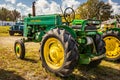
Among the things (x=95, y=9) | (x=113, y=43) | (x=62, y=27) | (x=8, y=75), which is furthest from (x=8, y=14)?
(x=62, y=27)

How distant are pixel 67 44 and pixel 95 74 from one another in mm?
1983

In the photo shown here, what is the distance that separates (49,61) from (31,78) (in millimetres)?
688

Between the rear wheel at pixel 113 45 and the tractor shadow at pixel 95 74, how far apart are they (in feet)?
4.55

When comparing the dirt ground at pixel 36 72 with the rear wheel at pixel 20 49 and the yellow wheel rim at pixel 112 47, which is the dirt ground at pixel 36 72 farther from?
the yellow wheel rim at pixel 112 47

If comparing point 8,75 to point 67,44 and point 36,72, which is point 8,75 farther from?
point 67,44

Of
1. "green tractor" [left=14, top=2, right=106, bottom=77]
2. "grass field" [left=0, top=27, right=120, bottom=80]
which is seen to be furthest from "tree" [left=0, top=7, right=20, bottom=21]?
"green tractor" [left=14, top=2, right=106, bottom=77]

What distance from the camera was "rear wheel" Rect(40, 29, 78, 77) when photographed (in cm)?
498

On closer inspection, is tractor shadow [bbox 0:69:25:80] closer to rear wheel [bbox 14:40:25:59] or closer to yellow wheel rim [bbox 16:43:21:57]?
rear wheel [bbox 14:40:25:59]

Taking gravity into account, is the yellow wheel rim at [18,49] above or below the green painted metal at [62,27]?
below

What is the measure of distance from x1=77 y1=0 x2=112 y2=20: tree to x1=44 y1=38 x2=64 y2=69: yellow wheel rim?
150 feet

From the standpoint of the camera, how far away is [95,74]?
6.43 m

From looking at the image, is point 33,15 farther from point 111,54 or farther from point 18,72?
point 111,54

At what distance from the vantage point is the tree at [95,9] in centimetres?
5262

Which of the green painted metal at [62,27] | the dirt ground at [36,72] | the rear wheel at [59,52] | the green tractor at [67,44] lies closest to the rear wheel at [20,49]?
the dirt ground at [36,72]
